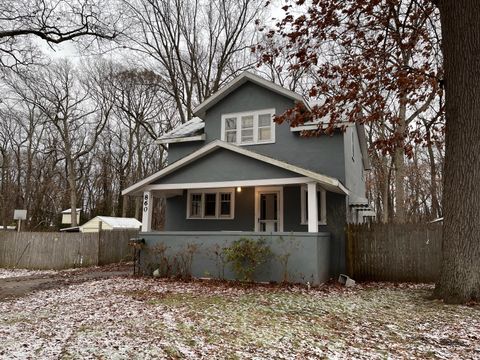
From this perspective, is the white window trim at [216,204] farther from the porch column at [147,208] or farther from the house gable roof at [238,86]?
the house gable roof at [238,86]

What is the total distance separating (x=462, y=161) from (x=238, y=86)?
29.5 feet

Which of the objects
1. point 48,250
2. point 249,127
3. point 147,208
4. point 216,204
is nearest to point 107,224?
point 48,250

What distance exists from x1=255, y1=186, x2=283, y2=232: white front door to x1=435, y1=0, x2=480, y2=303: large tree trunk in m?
6.24

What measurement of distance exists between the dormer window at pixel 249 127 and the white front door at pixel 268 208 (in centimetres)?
191

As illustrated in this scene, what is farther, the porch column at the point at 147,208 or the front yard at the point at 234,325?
the porch column at the point at 147,208

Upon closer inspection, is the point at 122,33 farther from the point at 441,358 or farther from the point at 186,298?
the point at 441,358

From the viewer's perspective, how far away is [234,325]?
603cm

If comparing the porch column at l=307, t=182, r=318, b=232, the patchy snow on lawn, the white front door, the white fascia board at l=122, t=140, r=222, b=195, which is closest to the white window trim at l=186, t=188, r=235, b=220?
the white front door

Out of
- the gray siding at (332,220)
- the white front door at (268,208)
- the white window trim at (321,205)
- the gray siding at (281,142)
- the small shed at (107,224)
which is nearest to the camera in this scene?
the gray siding at (332,220)

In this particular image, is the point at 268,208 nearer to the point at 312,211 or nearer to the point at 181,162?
the point at 312,211

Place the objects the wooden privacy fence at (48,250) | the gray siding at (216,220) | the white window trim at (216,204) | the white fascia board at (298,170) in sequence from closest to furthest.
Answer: the white fascia board at (298,170) → the gray siding at (216,220) → the white window trim at (216,204) → the wooden privacy fence at (48,250)

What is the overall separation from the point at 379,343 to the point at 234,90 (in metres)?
11.4

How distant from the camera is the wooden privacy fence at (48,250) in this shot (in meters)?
15.6

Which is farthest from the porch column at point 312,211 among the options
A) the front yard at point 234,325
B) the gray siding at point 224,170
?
the front yard at point 234,325
